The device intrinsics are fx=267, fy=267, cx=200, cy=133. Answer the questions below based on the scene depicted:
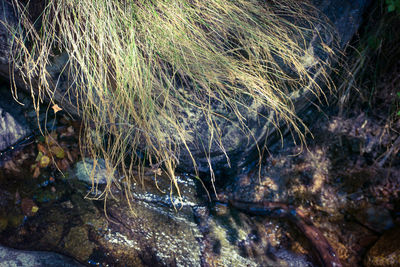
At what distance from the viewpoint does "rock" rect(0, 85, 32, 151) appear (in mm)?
2057

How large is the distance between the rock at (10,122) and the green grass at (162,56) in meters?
0.38

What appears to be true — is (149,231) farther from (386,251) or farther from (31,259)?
(386,251)

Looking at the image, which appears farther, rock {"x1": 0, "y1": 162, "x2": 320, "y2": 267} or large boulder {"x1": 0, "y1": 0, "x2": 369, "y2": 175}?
large boulder {"x1": 0, "y1": 0, "x2": 369, "y2": 175}

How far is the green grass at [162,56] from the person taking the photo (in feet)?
5.51

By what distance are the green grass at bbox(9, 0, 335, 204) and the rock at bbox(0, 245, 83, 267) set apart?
1.72ft

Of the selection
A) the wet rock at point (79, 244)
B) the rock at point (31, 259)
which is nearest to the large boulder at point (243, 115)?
the wet rock at point (79, 244)

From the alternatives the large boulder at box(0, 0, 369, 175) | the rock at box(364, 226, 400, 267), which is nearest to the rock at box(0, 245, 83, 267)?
the large boulder at box(0, 0, 369, 175)

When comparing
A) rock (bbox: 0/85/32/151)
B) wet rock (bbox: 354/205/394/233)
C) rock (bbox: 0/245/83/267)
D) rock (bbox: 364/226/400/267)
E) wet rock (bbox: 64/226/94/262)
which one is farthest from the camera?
wet rock (bbox: 354/205/394/233)

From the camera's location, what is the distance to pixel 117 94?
1.84 m

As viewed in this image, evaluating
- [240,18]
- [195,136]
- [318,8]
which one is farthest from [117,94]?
[318,8]

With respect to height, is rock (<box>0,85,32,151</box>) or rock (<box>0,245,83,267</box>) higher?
rock (<box>0,85,32,151</box>)

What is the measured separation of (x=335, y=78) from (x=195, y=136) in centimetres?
137

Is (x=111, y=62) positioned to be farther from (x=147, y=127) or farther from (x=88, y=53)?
(x=147, y=127)

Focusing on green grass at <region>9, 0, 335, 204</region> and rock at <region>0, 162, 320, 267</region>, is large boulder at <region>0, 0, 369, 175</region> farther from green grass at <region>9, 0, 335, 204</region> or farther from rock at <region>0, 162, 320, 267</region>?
rock at <region>0, 162, 320, 267</region>
